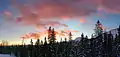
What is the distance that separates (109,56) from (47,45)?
A: 2449 centimetres

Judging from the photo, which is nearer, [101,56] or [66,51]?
[101,56]

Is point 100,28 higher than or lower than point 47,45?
higher

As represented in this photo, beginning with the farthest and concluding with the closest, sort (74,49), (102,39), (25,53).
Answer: (25,53), (74,49), (102,39)

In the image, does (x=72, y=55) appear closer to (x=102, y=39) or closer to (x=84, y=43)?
(x=84, y=43)

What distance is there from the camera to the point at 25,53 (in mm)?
151500

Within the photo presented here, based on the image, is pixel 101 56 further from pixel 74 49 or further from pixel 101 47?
pixel 74 49

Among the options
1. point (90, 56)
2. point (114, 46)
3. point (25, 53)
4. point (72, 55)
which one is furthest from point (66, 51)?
point (25, 53)

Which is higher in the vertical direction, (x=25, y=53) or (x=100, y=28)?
(x=100, y=28)

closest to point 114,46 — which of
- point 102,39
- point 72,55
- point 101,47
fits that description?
point 101,47

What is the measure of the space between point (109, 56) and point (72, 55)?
24.9m

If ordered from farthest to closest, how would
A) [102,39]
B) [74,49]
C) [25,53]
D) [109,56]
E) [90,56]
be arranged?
[25,53]
[74,49]
[102,39]
[90,56]
[109,56]

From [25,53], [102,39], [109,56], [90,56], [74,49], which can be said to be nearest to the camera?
[109,56]

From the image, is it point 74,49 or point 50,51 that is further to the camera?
point 74,49

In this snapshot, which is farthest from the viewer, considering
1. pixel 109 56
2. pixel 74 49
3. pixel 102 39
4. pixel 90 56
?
pixel 74 49
